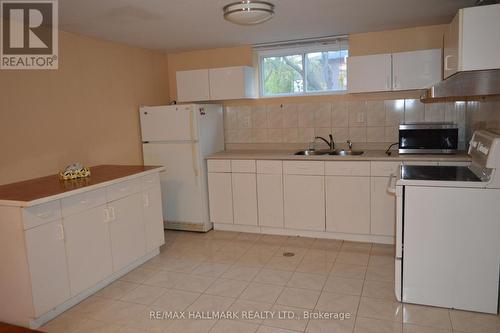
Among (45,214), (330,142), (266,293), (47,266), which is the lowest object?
(266,293)

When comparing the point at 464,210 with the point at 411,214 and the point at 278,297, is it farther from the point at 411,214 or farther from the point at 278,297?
the point at 278,297

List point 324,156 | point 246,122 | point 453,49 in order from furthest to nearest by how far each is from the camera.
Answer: point 246,122 → point 324,156 → point 453,49

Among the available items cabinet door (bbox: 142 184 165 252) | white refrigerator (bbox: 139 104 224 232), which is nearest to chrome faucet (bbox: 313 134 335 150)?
white refrigerator (bbox: 139 104 224 232)

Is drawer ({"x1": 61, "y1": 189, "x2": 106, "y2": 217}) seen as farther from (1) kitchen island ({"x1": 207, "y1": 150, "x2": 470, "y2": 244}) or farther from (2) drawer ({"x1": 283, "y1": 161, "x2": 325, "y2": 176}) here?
(2) drawer ({"x1": 283, "y1": 161, "x2": 325, "y2": 176})

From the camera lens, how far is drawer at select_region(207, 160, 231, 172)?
4445mm

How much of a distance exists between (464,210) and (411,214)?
1.09 ft

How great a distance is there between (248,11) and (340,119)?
205 centimetres

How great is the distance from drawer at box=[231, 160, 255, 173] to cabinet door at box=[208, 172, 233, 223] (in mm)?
117

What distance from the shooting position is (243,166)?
14.3 ft

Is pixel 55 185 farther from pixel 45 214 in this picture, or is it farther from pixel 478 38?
pixel 478 38

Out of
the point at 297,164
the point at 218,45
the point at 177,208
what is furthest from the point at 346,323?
the point at 218,45

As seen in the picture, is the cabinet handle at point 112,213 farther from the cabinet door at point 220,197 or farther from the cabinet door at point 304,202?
the cabinet door at point 304,202

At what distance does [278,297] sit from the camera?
2.97 meters

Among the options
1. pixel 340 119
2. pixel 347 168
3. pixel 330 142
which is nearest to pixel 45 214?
pixel 347 168
